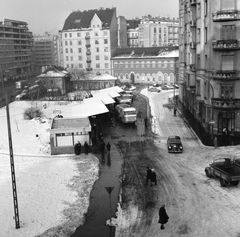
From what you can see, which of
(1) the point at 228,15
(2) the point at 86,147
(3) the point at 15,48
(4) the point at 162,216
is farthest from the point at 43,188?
(3) the point at 15,48

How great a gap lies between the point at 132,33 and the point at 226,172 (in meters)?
146

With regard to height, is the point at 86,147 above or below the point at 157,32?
below

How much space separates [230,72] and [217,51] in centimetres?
280

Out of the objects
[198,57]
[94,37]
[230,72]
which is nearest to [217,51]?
[230,72]

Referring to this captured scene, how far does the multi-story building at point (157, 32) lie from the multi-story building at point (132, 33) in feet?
36.0

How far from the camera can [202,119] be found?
46812 millimetres

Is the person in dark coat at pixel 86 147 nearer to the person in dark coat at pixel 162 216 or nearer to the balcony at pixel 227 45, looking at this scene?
the person in dark coat at pixel 162 216

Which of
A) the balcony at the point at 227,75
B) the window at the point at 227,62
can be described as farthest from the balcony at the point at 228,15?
the balcony at the point at 227,75

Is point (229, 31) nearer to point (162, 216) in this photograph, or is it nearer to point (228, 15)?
point (228, 15)

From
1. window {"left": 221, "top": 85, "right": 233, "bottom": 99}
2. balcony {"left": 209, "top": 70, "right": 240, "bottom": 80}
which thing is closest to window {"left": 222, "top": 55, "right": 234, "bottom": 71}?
balcony {"left": 209, "top": 70, "right": 240, "bottom": 80}

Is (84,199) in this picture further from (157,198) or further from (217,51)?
(217,51)

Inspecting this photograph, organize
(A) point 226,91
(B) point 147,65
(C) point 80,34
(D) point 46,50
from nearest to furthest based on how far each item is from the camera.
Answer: (A) point 226,91 < (B) point 147,65 < (C) point 80,34 < (D) point 46,50

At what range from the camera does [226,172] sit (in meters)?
24.1

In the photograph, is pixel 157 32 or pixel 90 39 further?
pixel 157 32
